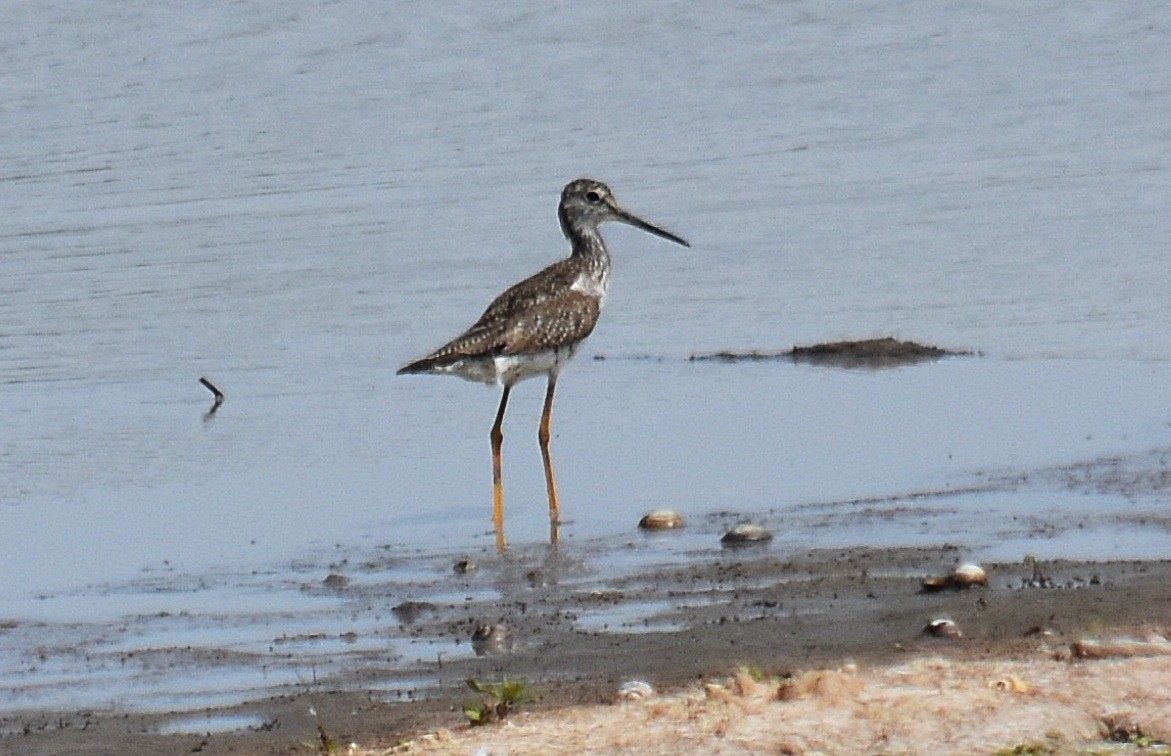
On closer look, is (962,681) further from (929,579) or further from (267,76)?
(267,76)

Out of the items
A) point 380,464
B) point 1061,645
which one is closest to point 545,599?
point 1061,645

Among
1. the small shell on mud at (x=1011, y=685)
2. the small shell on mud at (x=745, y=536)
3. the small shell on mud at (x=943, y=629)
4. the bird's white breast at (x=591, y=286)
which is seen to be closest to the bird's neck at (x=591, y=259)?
the bird's white breast at (x=591, y=286)

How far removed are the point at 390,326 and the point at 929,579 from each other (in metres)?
6.38

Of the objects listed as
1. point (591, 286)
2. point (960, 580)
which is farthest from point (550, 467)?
point (960, 580)

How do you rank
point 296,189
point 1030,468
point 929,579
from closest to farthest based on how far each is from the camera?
point 929,579 < point 1030,468 < point 296,189

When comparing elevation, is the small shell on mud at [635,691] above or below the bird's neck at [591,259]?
below

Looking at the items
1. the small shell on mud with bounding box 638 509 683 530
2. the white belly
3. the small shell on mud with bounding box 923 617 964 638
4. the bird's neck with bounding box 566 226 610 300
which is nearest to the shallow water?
the small shell on mud with bounding box 638 509 683 530

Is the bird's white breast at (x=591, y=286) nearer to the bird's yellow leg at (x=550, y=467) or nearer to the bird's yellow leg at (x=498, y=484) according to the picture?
the bird's yellow leg at (x=550, y=467)

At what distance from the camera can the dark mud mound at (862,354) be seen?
11859 mm

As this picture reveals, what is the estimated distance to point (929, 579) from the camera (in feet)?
25.0

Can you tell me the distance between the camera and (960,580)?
7.51 meters

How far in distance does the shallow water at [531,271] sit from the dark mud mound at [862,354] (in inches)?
7.1

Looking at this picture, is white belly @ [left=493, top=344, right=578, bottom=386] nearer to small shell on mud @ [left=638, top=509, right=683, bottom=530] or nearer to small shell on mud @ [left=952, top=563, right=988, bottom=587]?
small shell on mud @ [left=638, top=509, right=683, bottom=530]

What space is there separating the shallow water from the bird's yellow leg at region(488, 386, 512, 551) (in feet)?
0.26
